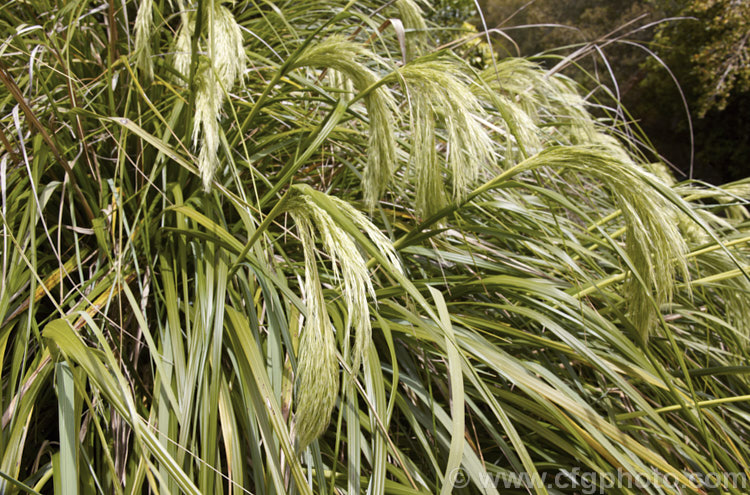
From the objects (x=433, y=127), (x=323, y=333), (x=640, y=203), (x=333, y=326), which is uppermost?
(x=433, y=127)

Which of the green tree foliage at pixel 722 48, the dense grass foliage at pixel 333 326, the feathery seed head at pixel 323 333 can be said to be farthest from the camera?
the green tree foliage at pixel 722 48

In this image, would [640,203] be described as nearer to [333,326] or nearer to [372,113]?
[372,113]

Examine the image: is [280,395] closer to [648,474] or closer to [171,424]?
[171,424]

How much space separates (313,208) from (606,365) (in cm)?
76

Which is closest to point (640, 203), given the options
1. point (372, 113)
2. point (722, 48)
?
point (372, 113)

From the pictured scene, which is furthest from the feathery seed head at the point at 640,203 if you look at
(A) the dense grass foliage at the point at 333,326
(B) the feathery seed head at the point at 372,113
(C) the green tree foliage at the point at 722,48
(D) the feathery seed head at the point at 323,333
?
(C) the green tree foliage at the point at 722,48

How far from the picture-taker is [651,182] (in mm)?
818

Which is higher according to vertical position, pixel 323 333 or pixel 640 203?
pixel 640 203

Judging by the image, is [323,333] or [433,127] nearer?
[323,333]

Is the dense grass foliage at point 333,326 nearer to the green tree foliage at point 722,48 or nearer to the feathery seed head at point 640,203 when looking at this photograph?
the feathery seed head at point 640,203

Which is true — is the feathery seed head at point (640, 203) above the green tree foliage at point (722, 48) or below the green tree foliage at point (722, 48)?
below

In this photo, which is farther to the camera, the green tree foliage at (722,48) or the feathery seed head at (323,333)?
the green tree foliage at (722,48)

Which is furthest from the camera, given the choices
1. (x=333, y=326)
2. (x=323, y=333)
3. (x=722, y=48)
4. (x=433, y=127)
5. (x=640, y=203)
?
(x=722, y=48)

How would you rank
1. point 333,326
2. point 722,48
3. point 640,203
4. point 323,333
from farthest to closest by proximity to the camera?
point 722,48, point 333,326, point 640,203, point 323,333
